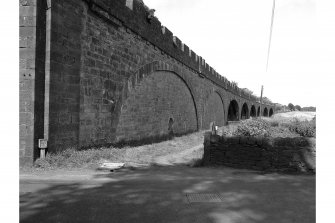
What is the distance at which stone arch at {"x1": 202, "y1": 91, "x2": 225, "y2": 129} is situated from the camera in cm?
2052

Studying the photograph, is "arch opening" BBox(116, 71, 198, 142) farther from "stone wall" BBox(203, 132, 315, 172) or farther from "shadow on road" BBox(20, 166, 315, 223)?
"shadow on road" BBox(20, 166, 315, 223)

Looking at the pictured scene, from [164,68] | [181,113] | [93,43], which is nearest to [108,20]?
[93,43]

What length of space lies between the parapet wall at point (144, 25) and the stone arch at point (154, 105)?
0.97 metres

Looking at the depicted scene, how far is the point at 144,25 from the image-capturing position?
391 inches

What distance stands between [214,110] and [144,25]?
14.7 meters

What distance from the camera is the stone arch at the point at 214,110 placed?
20.5m

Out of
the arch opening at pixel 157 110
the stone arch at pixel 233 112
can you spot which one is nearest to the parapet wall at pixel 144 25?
the arch opening at pixel 157 110

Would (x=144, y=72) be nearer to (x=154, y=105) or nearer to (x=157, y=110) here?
(x=154, y=105)

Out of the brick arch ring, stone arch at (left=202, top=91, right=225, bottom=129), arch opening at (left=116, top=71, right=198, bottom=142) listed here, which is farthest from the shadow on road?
stone arch at (left=202, top=91, right=225, bottom=129)

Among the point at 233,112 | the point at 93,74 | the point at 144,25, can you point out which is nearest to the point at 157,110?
the point at 144,25

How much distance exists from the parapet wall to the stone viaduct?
3 cm

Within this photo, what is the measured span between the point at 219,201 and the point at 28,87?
4.24 m

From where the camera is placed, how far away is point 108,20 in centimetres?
779

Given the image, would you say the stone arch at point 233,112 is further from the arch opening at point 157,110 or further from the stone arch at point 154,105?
the stone arch at point 154,105
